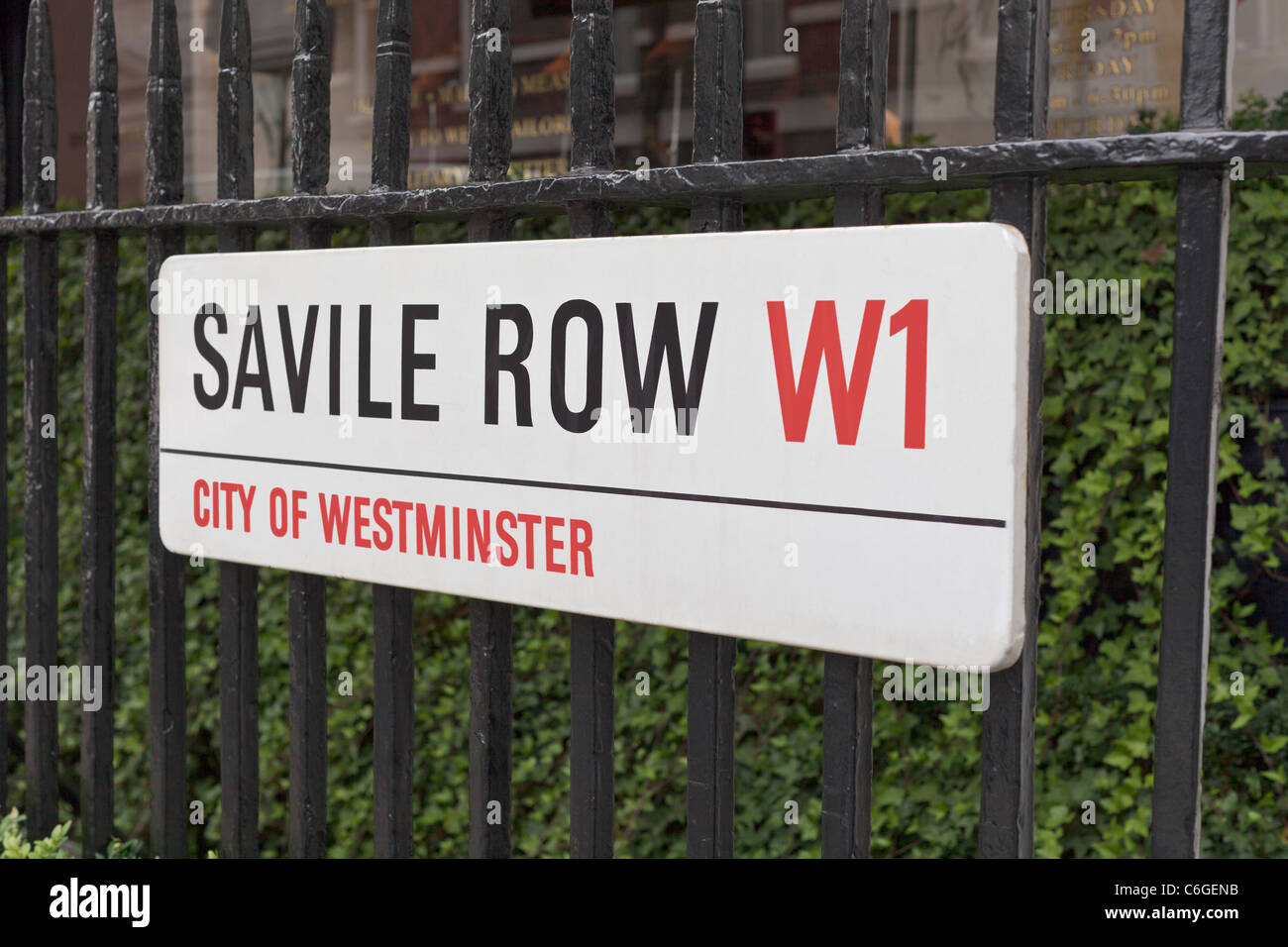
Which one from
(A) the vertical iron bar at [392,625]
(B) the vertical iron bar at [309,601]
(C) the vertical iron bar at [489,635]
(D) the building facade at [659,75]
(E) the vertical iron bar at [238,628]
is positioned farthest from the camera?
(D) the building facade at [659,75]

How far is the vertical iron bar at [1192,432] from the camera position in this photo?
144 cm

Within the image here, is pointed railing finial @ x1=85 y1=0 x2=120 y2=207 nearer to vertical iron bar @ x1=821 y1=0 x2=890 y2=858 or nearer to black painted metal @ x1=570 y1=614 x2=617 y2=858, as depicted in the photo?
black painted metal @ x1=570 y1=614 x2=617 y2=858

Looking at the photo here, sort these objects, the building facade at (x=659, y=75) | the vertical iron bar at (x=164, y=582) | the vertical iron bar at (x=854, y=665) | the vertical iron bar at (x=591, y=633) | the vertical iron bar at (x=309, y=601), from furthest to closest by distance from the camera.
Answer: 1. the building facade at (x=659, y=75)
2. the vertical iron bar at (x=164, y=582)
3. the vertical iron bar at (x=309, y=601)
4. the vertical iron bar at (x=591, y=633)
5. the vertical iron bar at (x=854, y=665)

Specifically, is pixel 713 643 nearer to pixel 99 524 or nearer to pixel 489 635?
pixel 489 635

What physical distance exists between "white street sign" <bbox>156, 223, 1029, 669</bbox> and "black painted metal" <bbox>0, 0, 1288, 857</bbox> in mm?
91

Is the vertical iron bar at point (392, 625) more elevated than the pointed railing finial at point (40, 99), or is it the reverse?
the pointed railing finial at point (40, 99)

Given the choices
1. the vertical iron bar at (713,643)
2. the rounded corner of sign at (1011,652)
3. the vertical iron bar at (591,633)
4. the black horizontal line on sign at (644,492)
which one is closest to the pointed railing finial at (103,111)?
the black horizontal line on sign at (644,492)

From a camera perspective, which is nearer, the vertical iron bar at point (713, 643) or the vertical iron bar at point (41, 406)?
the vertical iron bar at point (713, 643)

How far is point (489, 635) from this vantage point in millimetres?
2035

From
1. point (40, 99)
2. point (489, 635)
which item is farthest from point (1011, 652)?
point (40, 99)

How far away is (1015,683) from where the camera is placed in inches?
61.5

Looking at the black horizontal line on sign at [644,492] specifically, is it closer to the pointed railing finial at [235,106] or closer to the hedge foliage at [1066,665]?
the pointed railing finial at [235,106]

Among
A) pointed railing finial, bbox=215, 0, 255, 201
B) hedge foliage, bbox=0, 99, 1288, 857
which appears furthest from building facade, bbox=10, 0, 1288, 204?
pointed railing finial, bbox=215, 0, 255, 201

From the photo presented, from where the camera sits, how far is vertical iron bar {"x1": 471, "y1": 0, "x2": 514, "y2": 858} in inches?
77.3
